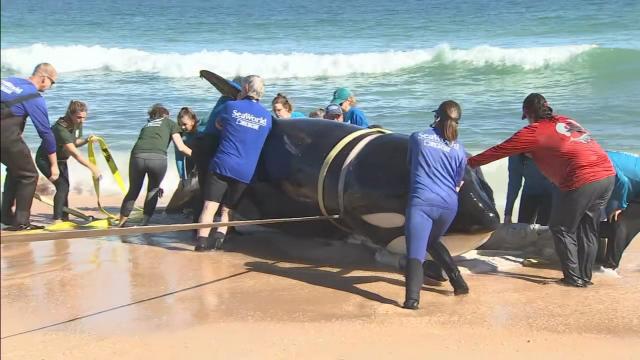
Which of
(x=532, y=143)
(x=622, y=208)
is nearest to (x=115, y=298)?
(x=532, y=143)

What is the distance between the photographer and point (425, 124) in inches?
618

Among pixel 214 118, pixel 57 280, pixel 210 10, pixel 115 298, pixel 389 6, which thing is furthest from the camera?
pixel 210 10

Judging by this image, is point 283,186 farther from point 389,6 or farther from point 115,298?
point 389,6

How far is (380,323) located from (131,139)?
33.6 feet

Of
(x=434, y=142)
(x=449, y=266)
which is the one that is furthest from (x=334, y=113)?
(x=449, y=266)

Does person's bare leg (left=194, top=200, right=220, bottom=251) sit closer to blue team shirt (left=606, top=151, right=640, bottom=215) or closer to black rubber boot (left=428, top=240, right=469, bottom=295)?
black rubber boot (left=428, top=240, right=469, bottom=295)

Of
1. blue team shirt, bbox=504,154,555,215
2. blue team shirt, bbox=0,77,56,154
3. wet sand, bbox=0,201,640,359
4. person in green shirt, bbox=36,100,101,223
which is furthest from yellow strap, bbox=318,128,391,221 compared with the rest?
person in green shirt, bbox=36,100,101,223

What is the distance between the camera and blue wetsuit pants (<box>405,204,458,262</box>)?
20.0 ft

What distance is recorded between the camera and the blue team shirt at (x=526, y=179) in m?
7.62

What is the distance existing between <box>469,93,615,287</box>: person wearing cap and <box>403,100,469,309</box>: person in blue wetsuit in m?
0.46

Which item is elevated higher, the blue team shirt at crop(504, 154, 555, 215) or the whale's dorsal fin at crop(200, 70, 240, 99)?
the whale's dorsal fin at crop(200, 70, 240, 99)

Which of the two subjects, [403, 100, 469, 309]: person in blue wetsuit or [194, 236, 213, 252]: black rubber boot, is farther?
[194, 236, 213, 252]: black rubber boot

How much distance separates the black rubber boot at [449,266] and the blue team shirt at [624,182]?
1.63m

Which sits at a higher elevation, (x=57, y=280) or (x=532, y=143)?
(x=532, y=143)
